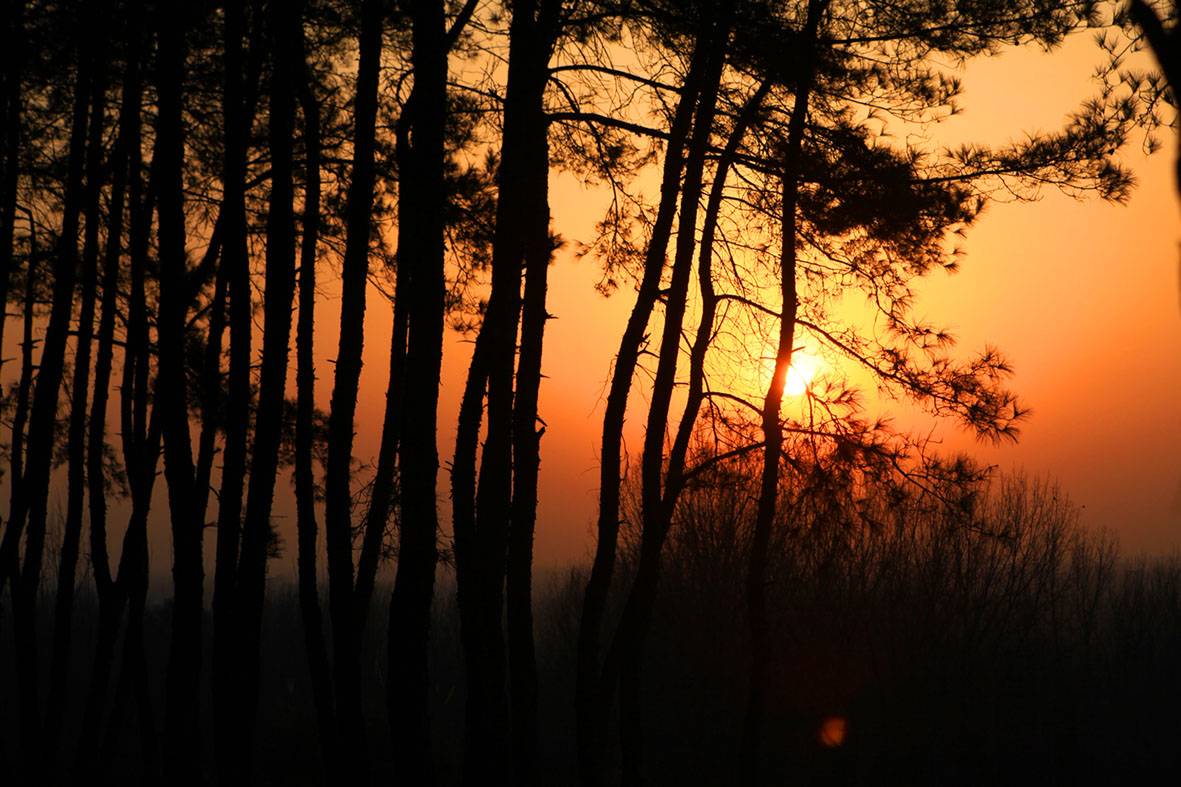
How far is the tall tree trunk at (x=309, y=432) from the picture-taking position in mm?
7352

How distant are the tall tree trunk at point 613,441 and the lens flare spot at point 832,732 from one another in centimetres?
1796

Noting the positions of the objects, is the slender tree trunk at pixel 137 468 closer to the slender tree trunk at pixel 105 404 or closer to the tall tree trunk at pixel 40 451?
the slender tree trunk at pixel 105 404

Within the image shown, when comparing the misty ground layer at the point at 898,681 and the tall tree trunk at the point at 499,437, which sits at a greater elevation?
the tall tree trunk at the point at 499,437

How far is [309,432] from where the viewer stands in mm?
7660

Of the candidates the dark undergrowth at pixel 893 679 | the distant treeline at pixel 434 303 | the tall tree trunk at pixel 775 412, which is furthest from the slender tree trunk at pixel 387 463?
the dark undergrowth at pixel 893 679

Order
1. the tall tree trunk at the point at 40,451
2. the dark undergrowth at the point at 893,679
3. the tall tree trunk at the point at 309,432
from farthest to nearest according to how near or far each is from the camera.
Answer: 1. the dark undergrowth at the point at 893,679
2. the tall tree trunk at the point at 40,451
3. the tall tree trunk at the point at 309,432

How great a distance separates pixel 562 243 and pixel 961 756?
20977 millimetres

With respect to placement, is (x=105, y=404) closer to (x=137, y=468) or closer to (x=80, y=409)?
(x=80, y=409)

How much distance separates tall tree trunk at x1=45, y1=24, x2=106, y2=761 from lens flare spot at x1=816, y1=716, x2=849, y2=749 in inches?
763

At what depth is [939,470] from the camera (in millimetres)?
7977

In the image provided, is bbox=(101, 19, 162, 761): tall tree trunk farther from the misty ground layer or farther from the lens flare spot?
the lens flare spot

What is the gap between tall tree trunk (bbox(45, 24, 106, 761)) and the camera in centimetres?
815

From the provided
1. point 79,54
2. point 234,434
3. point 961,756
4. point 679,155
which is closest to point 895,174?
point 679,155

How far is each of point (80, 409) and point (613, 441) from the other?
4744 mm
